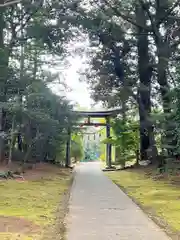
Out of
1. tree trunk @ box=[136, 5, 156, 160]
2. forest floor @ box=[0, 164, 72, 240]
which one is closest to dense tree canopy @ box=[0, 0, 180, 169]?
tree trunk @ box=[136, 5, 156, 160]

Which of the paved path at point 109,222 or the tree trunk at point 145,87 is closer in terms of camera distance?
the paved path at point 109,222

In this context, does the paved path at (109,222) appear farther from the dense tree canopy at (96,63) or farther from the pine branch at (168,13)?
the pine branch at (168,13)

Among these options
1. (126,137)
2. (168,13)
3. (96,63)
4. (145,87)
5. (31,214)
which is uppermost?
(168,13)

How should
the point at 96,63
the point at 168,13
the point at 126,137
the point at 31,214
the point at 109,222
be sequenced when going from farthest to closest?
the point at 126,137 → the point at 96,63 → the point at 168,13 → the point at 31,214 → the point at 109,222

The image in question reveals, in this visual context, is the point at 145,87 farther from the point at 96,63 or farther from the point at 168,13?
the point at 168,13

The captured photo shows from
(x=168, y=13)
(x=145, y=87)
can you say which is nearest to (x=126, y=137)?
(x=145, y=87)

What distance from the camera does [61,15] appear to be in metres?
18.9

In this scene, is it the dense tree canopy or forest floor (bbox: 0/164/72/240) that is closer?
forest floor (bbox: 0/164/72/240)

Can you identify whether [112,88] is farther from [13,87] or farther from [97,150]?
[97,150]

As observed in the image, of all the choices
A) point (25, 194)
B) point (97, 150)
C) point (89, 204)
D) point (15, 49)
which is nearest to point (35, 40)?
point (15, 49)

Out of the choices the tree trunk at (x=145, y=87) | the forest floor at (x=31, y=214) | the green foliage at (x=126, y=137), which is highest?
the tree trunk at (x=145, y=87)

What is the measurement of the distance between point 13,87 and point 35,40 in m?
3.16

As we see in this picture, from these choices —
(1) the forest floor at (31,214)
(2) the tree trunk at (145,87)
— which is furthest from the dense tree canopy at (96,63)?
(1) the forest floor at (31,214)

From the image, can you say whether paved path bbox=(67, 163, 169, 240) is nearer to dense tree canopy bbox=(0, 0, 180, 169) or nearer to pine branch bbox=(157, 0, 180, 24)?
dense tree canopy bbox=(0, 0, 180, 169)
